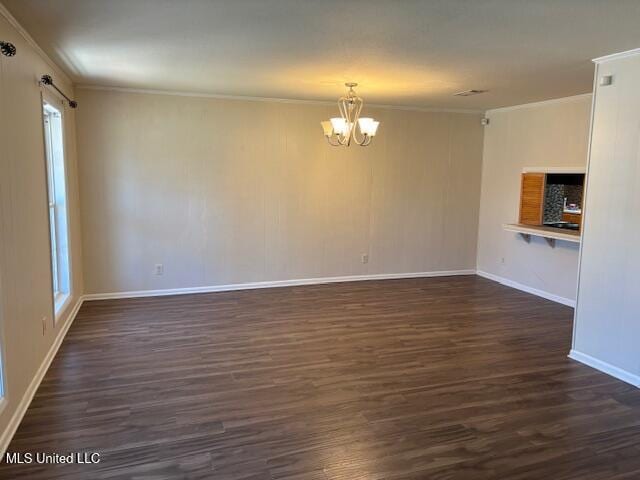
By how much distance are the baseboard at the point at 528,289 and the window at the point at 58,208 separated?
5322mm

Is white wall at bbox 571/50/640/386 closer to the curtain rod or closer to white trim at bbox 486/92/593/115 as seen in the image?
white trim at bbox 486/92/593/115

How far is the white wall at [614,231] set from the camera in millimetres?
3443

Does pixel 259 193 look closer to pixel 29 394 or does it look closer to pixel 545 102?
pixel 29 394

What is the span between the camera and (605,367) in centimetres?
371

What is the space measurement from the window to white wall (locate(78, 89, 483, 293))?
28.2 inches

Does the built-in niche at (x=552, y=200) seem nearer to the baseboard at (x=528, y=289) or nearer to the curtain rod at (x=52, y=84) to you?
the baseboard at (x=528, y=289)

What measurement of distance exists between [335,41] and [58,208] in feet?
10.5

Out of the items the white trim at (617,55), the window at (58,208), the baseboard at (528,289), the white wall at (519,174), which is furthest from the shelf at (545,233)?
the window at (58,208)


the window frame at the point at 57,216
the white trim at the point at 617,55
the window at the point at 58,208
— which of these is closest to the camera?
the white trim at the point at 617,55

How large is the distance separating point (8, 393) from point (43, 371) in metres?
0.86

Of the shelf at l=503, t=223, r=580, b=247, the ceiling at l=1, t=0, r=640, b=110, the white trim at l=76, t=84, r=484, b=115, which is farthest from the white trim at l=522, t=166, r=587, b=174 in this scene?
the white trim at l=76, t=84, r=484, b=115

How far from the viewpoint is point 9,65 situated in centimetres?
283

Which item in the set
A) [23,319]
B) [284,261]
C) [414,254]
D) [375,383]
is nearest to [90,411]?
[23,319]

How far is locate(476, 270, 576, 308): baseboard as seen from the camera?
5.59 meters
